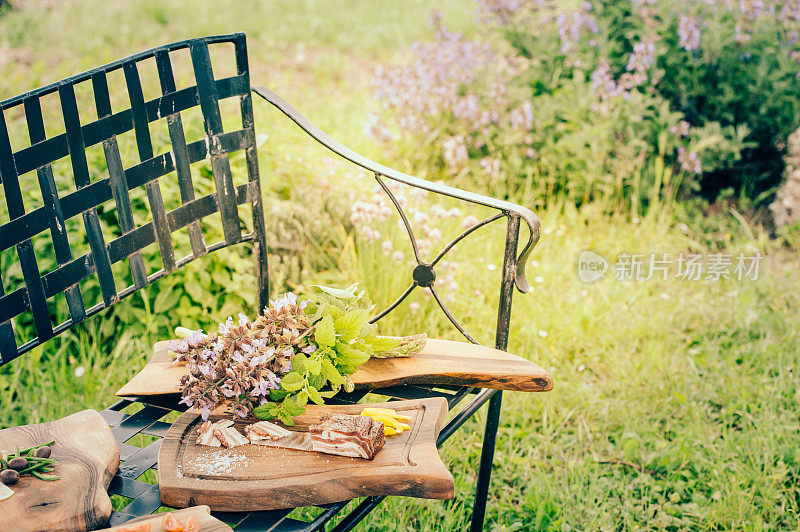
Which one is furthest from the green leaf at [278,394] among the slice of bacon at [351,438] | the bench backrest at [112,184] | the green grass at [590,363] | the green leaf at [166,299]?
the green leaf at [166,299]

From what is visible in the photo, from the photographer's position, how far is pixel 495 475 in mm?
2074

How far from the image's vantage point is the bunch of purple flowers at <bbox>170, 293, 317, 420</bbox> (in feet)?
3.98

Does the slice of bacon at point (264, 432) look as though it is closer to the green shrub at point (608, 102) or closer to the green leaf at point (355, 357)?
the green leaf at point (355, 357)

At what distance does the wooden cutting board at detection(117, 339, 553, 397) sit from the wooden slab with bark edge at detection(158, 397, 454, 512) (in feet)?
0.71

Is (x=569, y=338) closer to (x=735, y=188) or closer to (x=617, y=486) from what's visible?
(x=617, y=486)

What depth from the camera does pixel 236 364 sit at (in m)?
1.22

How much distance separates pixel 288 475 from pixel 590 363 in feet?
5.32

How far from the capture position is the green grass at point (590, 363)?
195cm

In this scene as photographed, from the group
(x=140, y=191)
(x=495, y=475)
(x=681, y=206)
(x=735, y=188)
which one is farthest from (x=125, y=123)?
(x=735, y=188)

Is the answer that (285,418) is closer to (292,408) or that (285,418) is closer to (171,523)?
(292,408)

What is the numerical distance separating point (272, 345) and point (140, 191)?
A: 143 cm

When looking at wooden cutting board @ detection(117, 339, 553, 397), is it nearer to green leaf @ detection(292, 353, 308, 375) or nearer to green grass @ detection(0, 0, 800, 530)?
green leaf @ detection(292, 353, 308, 375)

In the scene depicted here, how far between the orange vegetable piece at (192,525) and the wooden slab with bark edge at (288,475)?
0.09m

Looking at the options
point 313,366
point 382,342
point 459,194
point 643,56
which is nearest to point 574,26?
point 643,56
